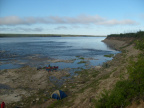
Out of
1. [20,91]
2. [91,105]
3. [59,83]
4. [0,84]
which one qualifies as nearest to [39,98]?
[20,91]

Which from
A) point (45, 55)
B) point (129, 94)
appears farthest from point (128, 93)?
point (45, 55)

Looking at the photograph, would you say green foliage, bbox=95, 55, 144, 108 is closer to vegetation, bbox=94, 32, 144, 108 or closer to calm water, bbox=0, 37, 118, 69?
vegetation, bbox=94, 32, 144, 108

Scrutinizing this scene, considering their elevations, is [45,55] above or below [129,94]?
below

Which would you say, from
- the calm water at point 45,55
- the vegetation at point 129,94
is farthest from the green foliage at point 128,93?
the calm water at point 45,55

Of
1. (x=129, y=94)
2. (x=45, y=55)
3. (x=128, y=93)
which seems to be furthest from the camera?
(x=45, y=55)

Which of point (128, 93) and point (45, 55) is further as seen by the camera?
point (45, 55)

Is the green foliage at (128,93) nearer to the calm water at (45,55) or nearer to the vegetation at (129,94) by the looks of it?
the vegetation at (129,94)

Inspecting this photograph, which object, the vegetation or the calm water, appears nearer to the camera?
the vegetation

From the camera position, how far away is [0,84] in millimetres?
16250

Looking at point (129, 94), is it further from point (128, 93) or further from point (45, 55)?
point (45, 55)

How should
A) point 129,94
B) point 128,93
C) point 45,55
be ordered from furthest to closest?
point 45,55, point 128,93, point 129,94

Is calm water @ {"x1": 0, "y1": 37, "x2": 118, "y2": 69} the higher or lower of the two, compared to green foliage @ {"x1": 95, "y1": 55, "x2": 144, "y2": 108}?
lower

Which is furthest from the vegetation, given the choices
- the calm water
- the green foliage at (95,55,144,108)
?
the calm water

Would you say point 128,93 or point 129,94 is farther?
point 128,93
